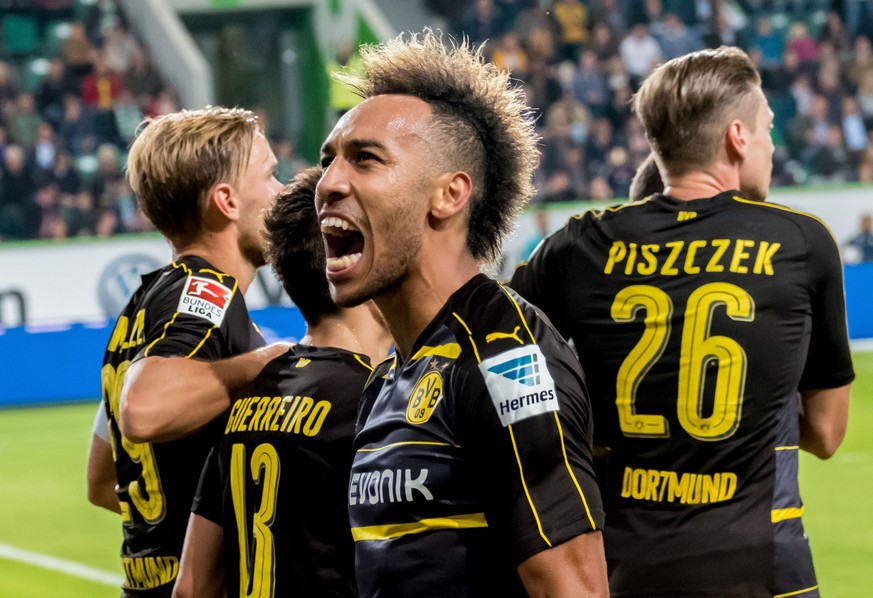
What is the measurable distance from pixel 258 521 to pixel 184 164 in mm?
1135

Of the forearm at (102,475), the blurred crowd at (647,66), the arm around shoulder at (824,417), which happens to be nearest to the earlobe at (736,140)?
the arm around shoulder at (824,417)

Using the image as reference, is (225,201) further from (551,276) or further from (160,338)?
(551,276)

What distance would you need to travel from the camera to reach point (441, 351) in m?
2.35

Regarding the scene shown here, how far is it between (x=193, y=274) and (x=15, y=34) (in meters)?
17.4

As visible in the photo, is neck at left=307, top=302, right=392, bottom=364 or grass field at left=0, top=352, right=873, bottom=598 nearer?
neck at left=307, top=302, right=392, bottom=364

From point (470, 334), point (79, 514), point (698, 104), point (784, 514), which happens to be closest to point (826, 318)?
point (784, 514)

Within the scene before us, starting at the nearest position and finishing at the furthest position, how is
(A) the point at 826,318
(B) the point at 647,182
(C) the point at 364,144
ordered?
(C) the point at 364,144 < (A) the point at 826,318 < (B) the point at 647,182

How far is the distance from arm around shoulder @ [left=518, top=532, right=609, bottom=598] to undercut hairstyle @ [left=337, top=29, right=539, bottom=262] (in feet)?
2.20

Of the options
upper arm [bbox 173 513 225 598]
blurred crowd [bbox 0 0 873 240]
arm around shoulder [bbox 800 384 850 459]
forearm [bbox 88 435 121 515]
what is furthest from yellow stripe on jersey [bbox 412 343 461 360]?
blurred crowd [bbox 0 0 873 240]

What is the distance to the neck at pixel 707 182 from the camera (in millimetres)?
3498

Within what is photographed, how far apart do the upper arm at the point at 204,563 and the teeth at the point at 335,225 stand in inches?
32.8

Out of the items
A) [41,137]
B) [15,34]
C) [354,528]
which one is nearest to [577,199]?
[41,137]

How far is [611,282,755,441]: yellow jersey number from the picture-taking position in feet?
10.9

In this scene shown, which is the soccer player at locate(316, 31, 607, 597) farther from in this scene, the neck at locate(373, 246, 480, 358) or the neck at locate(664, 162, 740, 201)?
the neck at locate(664, 162, 740, 201)
